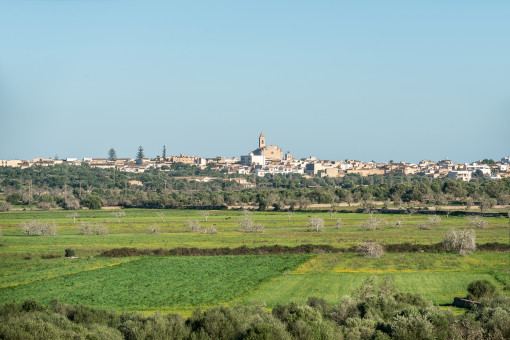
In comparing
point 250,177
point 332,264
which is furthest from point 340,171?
point 332,264

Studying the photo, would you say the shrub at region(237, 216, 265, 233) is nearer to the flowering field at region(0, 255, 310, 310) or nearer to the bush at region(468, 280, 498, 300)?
the flowering field at region(0, 255, 310, 310)

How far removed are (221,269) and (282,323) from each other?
19.0 metres

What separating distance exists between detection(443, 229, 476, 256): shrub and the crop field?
3.05 ft

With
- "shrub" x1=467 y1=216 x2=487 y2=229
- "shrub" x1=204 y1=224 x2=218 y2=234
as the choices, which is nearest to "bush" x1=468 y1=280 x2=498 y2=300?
"shrub" x1=467 y1=216 x2=487 y2=229

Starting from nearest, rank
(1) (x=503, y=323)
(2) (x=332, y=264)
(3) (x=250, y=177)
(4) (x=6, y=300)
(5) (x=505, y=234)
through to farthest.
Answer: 1. (1) (x=503, y=323)
2. (4) (x=6, y=300)
3. (2) (x=332, y=264)
4. (5) (x=505, y=234)
5. (3) (x=250, y=177)

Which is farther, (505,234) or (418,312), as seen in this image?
(505,234)

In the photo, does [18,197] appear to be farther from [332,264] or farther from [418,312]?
[418,312]

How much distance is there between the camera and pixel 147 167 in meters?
198

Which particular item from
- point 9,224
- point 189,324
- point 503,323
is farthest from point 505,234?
point 9,224

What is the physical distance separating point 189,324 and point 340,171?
585 feet

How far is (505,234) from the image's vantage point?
178ft

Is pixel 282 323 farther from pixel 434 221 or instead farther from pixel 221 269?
pixel 434 221

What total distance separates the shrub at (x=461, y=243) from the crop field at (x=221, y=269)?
0.93 meters

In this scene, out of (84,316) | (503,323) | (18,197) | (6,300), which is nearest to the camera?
(503,323)
